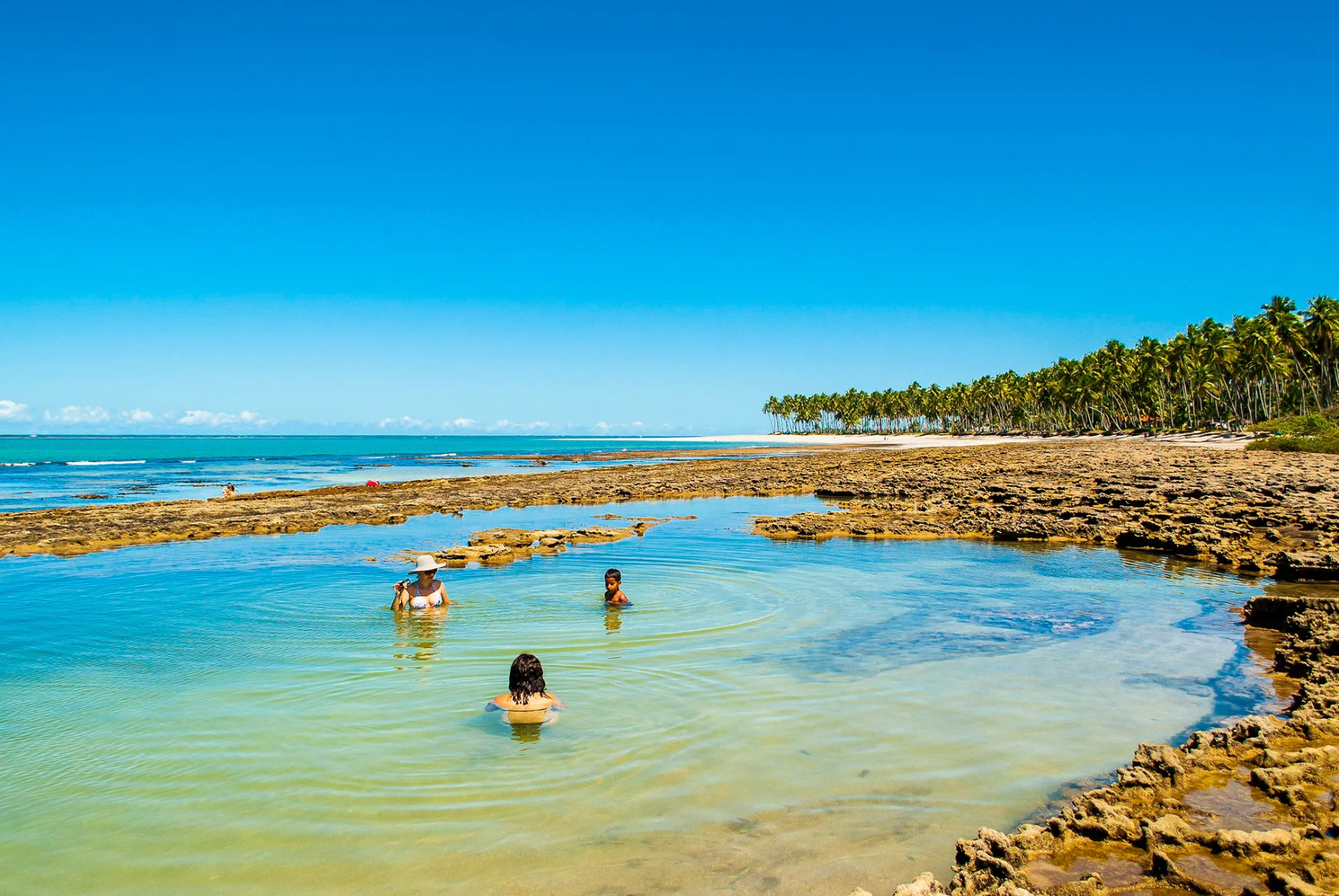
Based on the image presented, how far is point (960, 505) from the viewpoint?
989 inches

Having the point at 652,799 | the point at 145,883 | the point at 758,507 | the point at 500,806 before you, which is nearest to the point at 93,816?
the point at 145,883

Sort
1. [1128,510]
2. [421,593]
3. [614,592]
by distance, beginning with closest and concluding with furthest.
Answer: [421,593] < [614,592] < [1128,510]

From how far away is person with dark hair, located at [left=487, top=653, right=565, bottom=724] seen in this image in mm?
7664

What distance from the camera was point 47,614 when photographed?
13086 millimetres

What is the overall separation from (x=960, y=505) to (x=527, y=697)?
A: 20.7m

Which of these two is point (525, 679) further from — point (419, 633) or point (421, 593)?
point (421, 593)

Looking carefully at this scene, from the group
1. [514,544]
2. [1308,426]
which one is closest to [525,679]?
[514,544]

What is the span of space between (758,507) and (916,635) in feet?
64.9

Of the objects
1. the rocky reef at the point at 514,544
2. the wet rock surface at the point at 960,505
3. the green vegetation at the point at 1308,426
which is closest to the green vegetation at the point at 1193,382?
the green vegetation at the point at 1308,426

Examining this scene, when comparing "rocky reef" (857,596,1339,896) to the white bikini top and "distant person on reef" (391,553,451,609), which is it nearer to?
"distant person on reef" (391,553,451,609)

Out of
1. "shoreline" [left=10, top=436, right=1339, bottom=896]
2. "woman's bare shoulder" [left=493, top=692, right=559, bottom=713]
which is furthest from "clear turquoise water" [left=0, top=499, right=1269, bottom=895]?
"shoreline" [left=10, top=436, right=1339, bottom=896]

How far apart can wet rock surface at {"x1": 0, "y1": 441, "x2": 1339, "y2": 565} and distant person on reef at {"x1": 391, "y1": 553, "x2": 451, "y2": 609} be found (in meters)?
11.5

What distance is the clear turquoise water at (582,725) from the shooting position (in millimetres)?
5215

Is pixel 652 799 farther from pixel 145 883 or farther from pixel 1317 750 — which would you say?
pixel 1317 750
